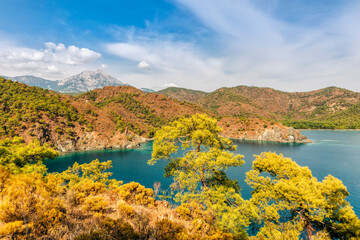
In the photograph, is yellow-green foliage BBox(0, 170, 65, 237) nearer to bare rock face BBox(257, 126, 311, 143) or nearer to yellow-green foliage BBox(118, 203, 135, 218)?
yellow-green foliage BBox(118, 203, 135, 218)

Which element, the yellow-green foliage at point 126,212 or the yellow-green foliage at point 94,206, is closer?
the yellow-green foliage at point 126,212

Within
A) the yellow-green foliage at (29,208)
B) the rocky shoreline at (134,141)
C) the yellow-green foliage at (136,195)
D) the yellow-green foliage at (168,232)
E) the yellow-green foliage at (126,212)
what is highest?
the yellow-green foliage at (29,208)

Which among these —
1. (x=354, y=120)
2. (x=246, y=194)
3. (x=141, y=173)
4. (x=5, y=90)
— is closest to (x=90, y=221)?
(x=246, y=194)

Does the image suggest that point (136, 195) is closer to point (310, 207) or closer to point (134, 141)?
point (310, 207)

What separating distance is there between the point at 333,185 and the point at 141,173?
42.2m

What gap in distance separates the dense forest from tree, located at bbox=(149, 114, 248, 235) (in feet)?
0.25

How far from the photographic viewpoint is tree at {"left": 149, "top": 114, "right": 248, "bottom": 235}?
11.8m

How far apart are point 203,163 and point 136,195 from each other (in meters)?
6.73

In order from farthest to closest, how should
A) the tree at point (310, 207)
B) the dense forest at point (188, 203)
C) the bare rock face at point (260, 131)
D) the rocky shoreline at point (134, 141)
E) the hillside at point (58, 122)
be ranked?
the bare rock face at point (260, 131) → the rocky shoreline at point (134, 141) → the hillside at point (58, 122) → the tree at point (310, 207) → the dense forest at point (188, 203)

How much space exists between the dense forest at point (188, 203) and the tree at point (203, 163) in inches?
3.0

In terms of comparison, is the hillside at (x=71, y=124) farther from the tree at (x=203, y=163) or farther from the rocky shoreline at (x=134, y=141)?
the tree at (x=203, y=163)

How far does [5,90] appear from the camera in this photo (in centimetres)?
7831

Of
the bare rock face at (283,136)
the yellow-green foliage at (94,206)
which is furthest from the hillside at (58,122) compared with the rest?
the bare rock face at (283,136)

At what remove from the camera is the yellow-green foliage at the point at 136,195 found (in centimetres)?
1355
